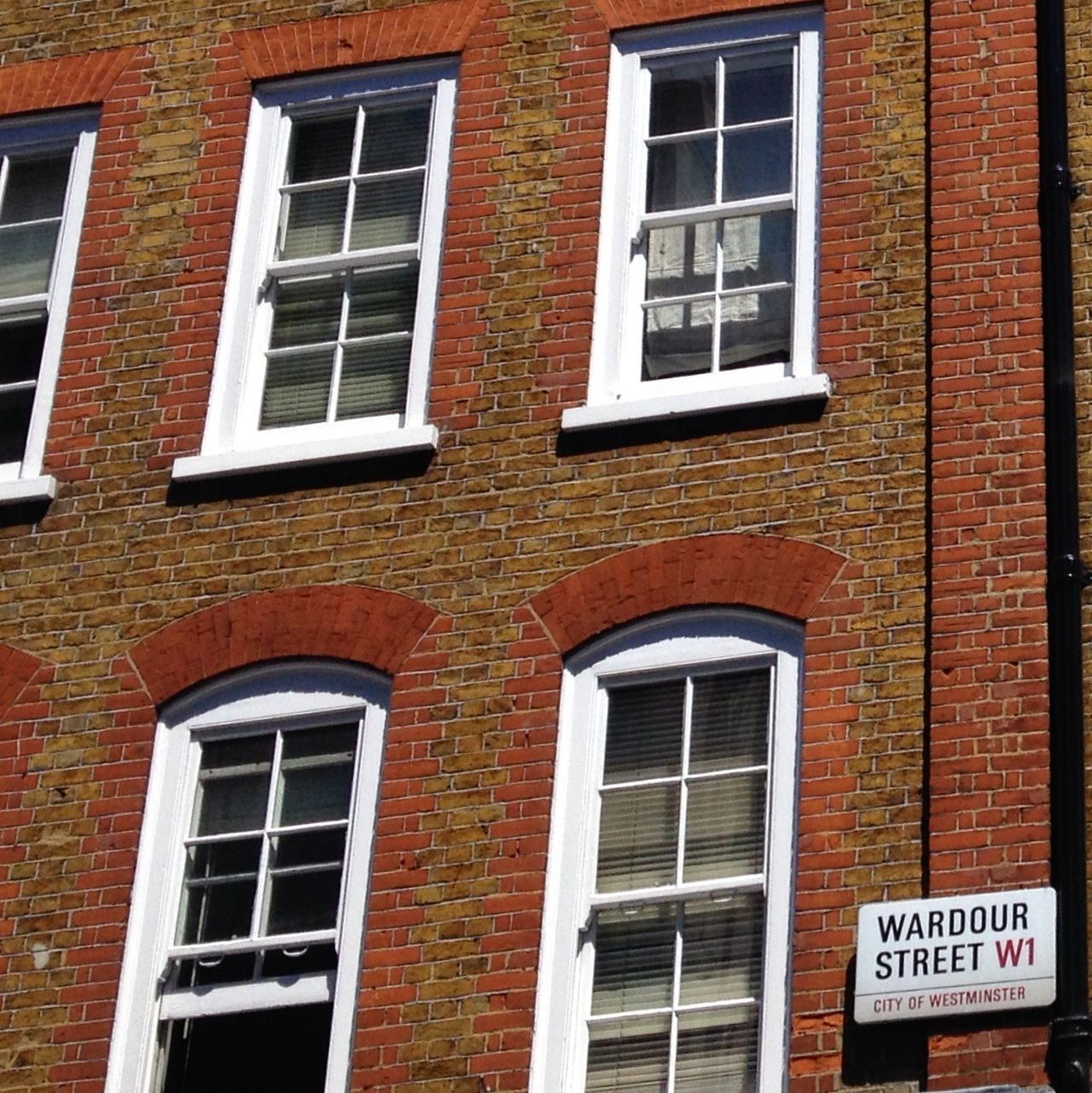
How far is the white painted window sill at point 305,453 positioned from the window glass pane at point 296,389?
391 mm

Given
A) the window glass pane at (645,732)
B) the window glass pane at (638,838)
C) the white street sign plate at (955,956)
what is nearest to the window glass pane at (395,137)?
the window glass pane at (645,732)

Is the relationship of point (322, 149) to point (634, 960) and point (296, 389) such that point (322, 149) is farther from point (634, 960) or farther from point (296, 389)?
point (634, 960)

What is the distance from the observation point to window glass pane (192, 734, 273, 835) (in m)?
Result: 14.3

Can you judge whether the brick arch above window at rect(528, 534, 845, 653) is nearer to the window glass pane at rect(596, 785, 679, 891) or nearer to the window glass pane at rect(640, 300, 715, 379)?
the window glass pane at rect(596, 785, 679, 891)

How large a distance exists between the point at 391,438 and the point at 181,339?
4.68ft

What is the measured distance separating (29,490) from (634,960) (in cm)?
402

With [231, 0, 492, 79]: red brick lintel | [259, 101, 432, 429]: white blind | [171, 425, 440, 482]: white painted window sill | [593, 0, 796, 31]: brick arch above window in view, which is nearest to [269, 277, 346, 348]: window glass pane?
[259, 101, 432, 429]: white blind

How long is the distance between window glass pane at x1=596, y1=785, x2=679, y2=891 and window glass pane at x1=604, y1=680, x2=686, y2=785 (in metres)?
0.10

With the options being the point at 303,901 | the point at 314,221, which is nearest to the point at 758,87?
the point at 314,221

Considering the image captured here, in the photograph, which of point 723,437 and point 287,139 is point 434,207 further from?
point 723,437

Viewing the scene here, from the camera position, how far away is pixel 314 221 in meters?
16.2

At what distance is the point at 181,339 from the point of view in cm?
1574

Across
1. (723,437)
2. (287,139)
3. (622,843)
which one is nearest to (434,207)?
(287,139)

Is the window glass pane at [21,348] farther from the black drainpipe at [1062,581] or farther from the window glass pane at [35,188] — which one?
the black drainpipe at [1062,581]
